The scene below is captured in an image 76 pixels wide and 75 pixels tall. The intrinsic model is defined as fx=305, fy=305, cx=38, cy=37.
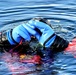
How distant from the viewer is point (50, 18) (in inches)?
365

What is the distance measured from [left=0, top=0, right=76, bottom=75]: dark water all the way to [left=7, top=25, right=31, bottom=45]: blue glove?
2.01 feet

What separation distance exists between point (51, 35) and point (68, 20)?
2.25 m

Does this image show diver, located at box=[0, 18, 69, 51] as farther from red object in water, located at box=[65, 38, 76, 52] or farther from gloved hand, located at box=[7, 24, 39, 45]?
red object in water, located at box=[65, 38, 76, 52]

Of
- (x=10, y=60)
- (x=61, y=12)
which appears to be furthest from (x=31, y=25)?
(x=61, y=12)

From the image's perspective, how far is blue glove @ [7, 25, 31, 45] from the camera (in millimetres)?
6848

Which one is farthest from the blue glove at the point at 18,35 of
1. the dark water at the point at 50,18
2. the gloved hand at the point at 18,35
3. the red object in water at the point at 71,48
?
the red object in water at the point at 71,48

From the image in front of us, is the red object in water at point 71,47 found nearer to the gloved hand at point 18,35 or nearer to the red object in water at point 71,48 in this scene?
the red object in water at point 71,48

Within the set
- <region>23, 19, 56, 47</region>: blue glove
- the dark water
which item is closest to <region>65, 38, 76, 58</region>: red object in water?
the dark water

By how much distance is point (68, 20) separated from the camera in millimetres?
8992

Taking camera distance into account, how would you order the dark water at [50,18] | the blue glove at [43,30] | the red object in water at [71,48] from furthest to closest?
the red object in water at [71,48] < the blue glove at [43,30] < the dark water at [50,18]

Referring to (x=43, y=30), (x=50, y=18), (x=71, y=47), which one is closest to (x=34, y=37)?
(x=43, y=30)

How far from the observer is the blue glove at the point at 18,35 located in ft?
22.5

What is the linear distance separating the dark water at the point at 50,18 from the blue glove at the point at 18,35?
611 millimetres

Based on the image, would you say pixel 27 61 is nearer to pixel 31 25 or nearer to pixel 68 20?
pixel 31 25
